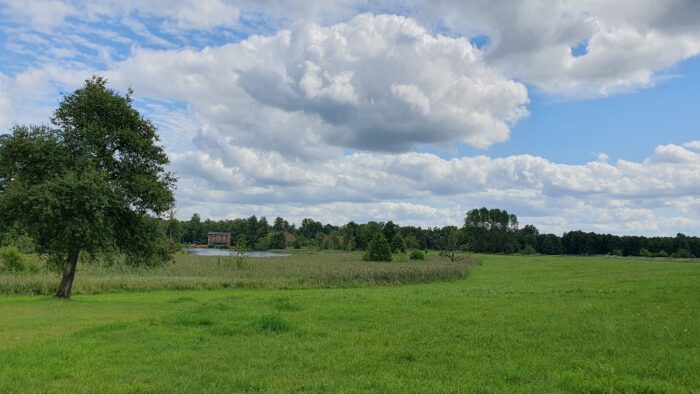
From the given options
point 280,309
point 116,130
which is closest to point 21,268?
point 116,130

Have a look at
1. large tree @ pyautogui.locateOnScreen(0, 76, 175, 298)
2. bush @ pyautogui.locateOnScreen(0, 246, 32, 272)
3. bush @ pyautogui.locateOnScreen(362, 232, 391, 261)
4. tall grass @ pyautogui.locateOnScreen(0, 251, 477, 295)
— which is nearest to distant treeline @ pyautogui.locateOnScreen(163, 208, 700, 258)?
bush @ pyautogui.locateOnScreen(362, 232, 391, 261)

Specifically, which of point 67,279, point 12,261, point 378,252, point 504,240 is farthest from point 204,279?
point 504,240

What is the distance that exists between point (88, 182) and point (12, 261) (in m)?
23.8

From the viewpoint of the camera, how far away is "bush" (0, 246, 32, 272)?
42219 mm

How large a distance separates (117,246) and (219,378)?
21.9 meters

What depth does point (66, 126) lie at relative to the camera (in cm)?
2653

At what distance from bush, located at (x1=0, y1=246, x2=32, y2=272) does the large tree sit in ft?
57.7

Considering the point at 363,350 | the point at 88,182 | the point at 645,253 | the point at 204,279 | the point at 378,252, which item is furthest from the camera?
the point at 645,253

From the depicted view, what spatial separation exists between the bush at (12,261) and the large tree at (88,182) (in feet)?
57.7

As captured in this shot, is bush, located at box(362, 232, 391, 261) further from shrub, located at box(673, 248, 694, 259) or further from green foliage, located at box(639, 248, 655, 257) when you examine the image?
A: green foliage, located at box(639, 248, 655, 257)

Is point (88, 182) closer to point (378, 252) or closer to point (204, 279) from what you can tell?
point (204, 279)

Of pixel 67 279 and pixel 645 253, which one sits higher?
pixel 645 253

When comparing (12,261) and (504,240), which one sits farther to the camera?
(504,240)

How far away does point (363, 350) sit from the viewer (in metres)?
11.5
